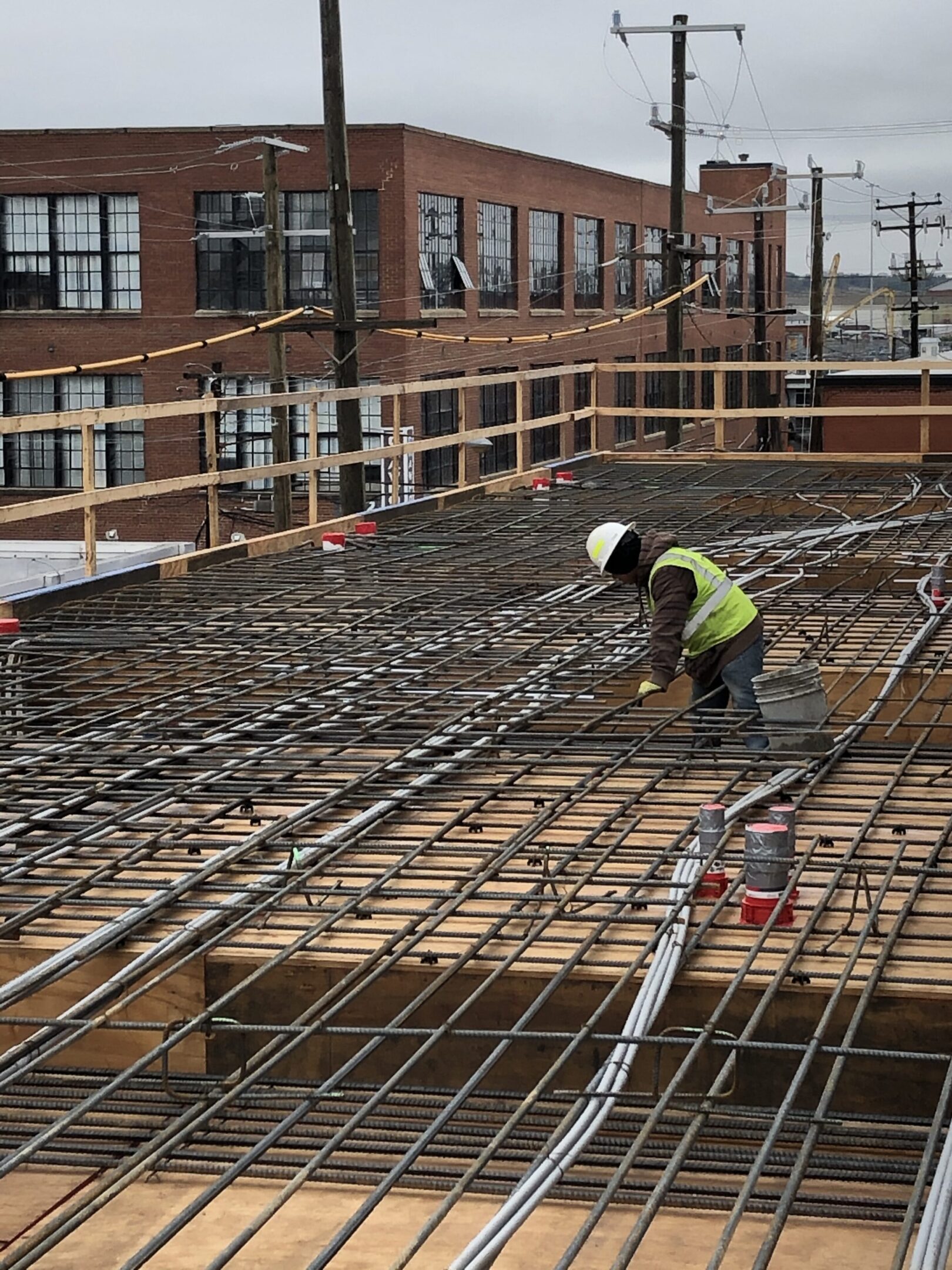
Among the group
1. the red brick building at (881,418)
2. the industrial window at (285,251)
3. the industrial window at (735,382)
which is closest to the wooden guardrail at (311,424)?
the red brick building at (881,418)

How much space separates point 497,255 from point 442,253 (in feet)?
11.3

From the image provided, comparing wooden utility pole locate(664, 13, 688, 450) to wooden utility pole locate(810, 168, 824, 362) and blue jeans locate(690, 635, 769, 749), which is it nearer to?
wooden utility pole locate(810, 168, 824, 362)

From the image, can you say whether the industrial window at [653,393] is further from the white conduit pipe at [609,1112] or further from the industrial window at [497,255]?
the white conduit pipe at [609,1112]

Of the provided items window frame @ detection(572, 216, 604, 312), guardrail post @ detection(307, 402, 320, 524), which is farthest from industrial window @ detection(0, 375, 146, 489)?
guardrail post @ detection(307, 402, 320, 524)

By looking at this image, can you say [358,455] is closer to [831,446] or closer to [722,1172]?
[722,1172]

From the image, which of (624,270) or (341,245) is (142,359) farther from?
(624,270)

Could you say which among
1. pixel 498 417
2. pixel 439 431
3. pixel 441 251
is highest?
pixel 441 251

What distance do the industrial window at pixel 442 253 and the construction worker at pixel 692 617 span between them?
96.0ft

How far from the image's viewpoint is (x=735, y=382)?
64688mm

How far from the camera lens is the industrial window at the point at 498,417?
41719 millimetres

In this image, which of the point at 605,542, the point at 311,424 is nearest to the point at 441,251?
the point at 311,424

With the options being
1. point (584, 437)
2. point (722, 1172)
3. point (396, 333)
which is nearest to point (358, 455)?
point (722, 1172)

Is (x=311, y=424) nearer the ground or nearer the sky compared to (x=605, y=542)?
nearer the sky

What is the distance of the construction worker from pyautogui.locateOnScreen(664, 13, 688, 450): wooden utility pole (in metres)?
24.4
